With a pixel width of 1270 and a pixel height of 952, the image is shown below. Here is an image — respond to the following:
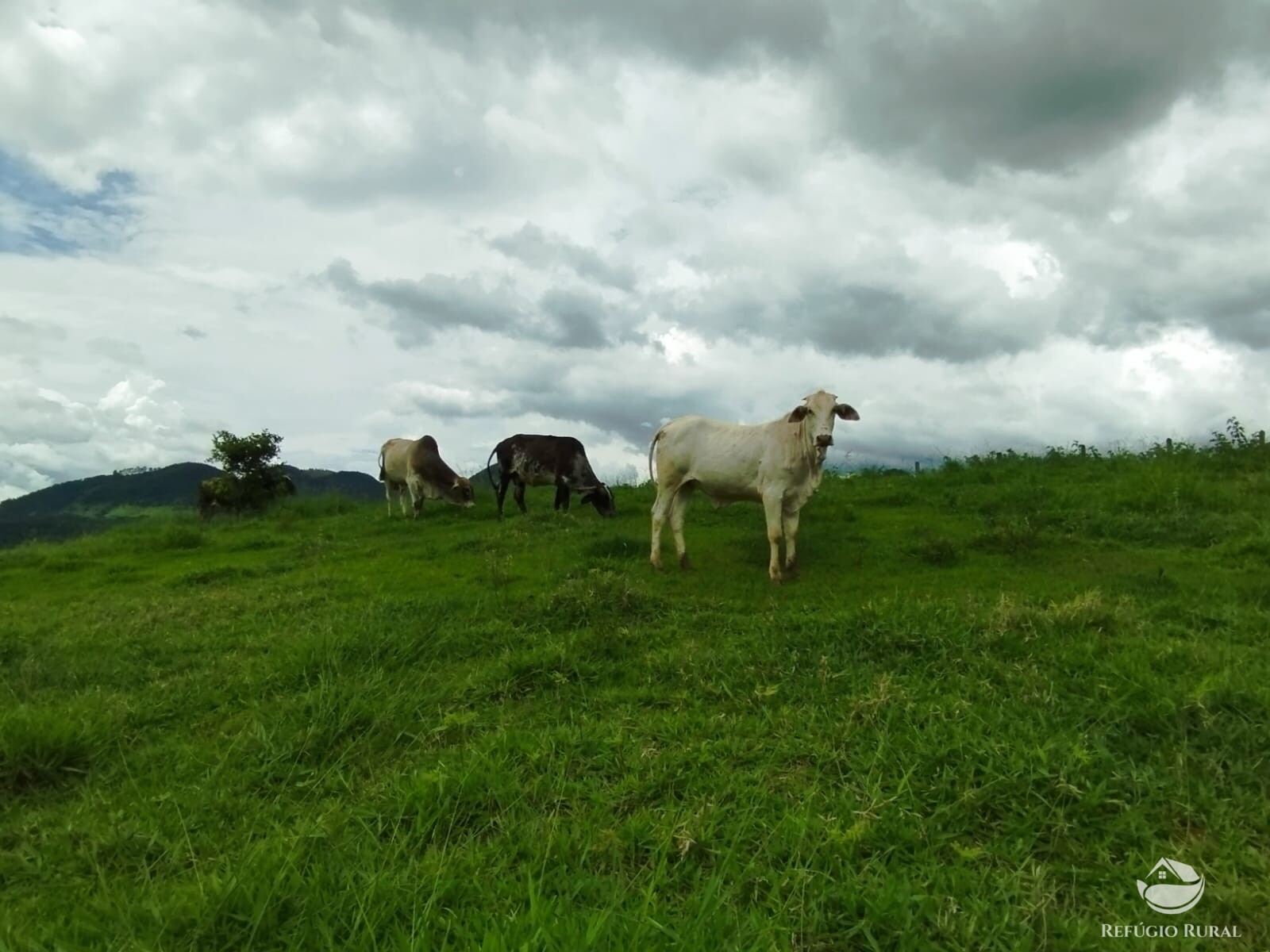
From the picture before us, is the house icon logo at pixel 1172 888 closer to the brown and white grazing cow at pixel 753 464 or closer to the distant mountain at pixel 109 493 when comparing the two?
the brown and white grazing cow at pixel 753 464

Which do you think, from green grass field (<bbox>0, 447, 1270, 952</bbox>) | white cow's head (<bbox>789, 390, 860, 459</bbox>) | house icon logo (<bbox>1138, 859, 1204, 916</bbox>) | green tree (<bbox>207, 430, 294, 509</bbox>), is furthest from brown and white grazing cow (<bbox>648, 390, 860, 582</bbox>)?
green tree (<bbox>207, 430, 294, 509</bbox>)

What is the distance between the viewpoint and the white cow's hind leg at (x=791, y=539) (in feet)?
30.6

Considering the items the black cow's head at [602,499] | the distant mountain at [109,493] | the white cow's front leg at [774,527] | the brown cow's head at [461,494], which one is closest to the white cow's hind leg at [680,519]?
the white cow's front leg at [774,527]

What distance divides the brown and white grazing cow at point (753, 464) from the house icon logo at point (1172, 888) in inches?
223

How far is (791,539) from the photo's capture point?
958cm

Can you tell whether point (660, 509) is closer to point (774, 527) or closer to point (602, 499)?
point (774, 527)

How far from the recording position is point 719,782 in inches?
161

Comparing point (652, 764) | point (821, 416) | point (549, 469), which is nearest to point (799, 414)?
point (821, 416)

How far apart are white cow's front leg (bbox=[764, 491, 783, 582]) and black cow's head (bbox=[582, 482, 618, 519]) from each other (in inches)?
266

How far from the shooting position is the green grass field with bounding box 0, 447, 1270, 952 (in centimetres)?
305

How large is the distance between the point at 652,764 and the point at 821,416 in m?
5.59

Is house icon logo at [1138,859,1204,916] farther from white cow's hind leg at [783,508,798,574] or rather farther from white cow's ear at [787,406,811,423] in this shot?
white cow's ear at [787,406,811,423]

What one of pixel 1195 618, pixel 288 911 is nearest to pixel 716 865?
pixel 288 911

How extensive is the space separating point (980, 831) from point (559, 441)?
14.3 m
